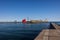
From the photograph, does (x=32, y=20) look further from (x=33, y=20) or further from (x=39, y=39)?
(x=39, y=39)

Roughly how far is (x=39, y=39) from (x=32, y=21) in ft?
589

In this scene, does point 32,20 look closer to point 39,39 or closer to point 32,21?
point 32,21

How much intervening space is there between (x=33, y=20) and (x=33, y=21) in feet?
8.93

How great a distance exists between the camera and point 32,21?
628ft

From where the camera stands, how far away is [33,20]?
194250 millimetres

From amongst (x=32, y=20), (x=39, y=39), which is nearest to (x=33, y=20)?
(x=32, y=20)

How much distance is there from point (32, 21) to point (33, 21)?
5.48 ft

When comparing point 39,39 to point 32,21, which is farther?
point 32,21

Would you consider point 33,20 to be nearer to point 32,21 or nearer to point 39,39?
point 32,21

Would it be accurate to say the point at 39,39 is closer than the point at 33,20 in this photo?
Yes

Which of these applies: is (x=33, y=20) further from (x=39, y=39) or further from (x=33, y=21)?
(x=39, y=39)

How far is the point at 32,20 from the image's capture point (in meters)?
194

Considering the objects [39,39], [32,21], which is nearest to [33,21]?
[32,21]
